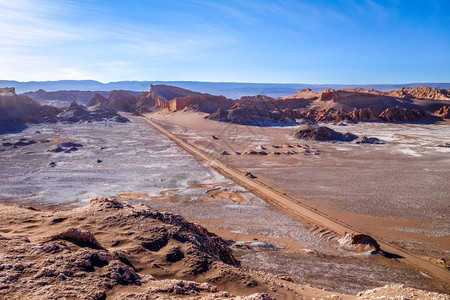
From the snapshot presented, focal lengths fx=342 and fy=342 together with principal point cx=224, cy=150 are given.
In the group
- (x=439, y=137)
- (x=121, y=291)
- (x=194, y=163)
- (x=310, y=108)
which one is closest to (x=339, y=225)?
(x=121, y=291)

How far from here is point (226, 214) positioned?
1334 cm

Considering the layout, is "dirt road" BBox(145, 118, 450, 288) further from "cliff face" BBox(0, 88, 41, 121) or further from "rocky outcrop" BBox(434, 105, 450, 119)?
"rocky outcrop" BBox(434, 105, 450, 119)

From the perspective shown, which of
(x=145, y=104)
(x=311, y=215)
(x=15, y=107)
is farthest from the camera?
(x=145, y=104)

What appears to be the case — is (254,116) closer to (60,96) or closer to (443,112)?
(443,112)

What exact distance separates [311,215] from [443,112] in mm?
48191

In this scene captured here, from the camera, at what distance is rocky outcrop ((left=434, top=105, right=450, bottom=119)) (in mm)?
49666

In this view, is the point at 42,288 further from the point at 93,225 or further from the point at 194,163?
the point at 194,163

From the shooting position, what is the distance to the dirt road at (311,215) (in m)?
9.21

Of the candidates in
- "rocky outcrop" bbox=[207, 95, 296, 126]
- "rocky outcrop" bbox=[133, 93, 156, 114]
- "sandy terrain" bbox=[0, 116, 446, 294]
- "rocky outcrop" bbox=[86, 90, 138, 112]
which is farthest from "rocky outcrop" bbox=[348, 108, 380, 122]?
"rocky outcrop" bbox=[86, 90, 138, 112]

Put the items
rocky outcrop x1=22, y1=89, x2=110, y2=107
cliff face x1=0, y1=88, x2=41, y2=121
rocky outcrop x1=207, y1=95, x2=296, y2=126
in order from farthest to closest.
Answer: rocky outcrop x1=22, y1=89, x2=110, y2=107, rocky outcrop x1=207, y1=95, x2=296, y2=126, cliff face x1=0, y1=88, x2=41, y2=121

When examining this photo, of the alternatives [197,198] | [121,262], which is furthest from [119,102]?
[121,262]

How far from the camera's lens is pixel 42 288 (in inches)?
140

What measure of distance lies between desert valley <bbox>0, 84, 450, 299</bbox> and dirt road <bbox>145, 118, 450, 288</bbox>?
0.06 meters

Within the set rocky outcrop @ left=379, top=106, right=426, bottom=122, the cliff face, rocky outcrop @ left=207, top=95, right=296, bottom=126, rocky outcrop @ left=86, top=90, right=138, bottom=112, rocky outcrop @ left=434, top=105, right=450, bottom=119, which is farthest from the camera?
rocky outcrop @ left=86, top=90, right=138, bottom=112
